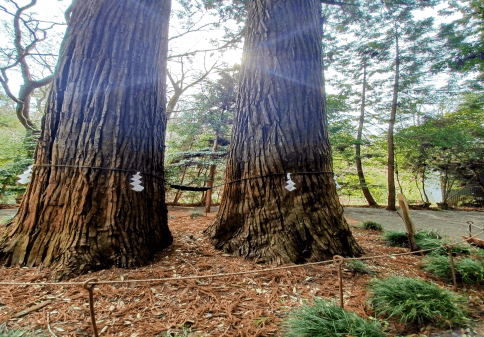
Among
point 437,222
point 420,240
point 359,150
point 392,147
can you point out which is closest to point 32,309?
point 420,240

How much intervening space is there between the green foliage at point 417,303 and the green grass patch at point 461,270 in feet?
1.60

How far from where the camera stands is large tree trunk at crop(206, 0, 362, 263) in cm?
201

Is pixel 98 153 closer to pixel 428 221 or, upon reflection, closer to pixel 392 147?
pixel 428 221

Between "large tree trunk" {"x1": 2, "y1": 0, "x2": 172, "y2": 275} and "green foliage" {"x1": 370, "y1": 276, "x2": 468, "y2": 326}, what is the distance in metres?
1.69

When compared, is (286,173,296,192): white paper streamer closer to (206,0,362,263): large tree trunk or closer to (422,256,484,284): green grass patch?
(206,0,362,263): large tree trunk

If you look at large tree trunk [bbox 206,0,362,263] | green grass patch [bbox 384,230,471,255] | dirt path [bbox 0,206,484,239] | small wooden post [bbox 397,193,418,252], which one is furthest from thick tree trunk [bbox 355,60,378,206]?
large tree trunk [bbox 206,0,362,263]

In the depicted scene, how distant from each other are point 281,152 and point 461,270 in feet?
5.30

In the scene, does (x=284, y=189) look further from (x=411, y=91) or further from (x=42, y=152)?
(x=411, y=91)

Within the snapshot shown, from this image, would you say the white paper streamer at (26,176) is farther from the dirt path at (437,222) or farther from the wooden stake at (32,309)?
the dirt path at (437,222)

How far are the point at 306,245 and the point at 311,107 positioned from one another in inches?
51.8

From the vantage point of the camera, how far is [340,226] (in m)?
2.10

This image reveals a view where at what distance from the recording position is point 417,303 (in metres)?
1.20

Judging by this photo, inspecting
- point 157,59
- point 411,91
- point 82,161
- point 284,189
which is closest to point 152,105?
point 157,59

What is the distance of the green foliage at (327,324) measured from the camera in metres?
1.00
